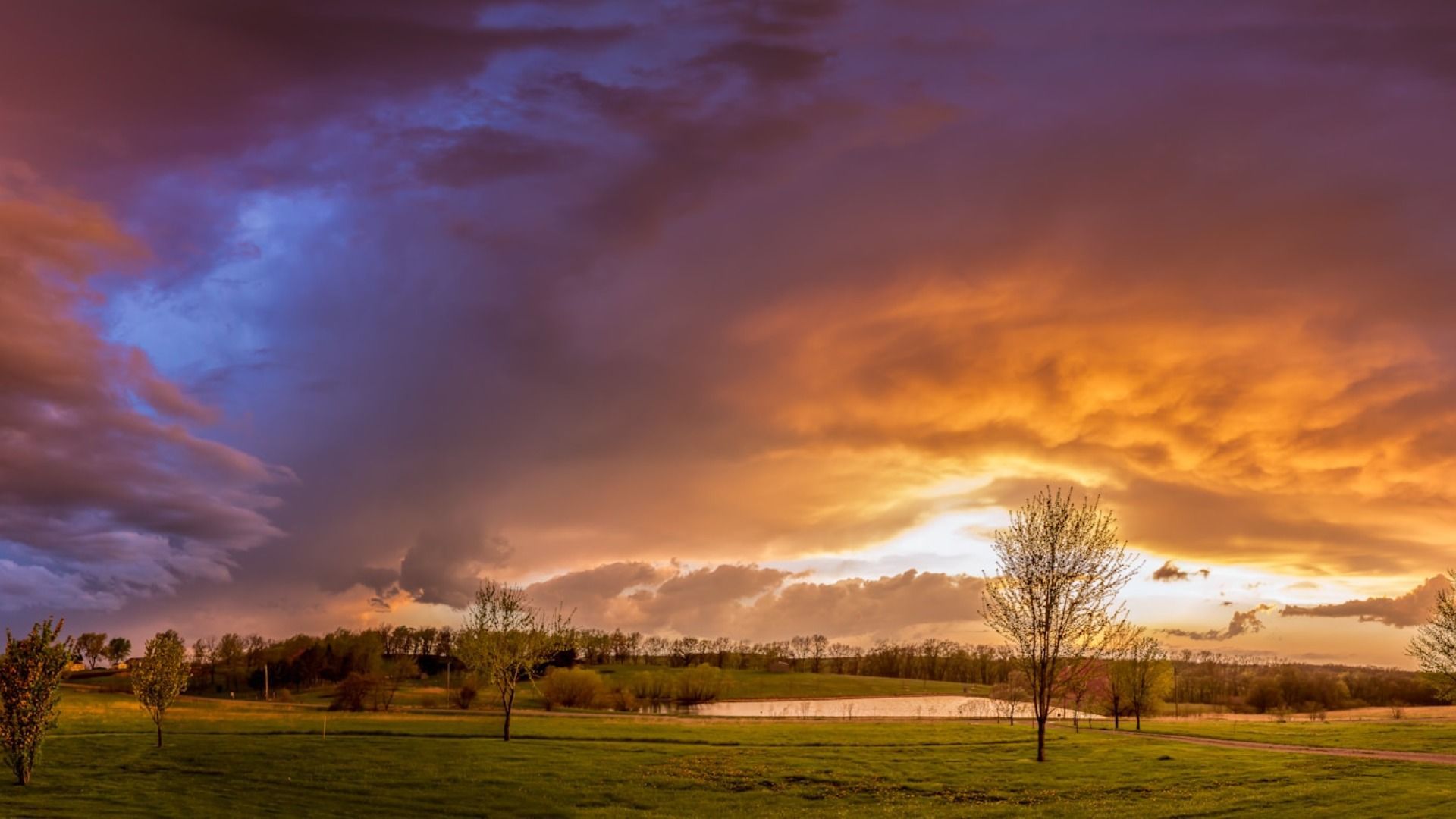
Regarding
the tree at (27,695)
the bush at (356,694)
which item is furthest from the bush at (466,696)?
the tree at (27,695)

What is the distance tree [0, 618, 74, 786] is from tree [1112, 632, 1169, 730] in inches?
3590

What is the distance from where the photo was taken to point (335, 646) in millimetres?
190250

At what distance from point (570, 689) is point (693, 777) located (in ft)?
266

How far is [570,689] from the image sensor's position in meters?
119

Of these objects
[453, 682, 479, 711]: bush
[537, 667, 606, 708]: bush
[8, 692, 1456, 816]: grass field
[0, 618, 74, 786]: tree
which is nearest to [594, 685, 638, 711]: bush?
[537, 667, 606, 708]: bush

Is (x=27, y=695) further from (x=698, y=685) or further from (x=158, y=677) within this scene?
(x=698, y=685)

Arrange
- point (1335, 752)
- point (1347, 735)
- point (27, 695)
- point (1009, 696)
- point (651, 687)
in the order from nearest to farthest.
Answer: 1. point (27, 695)
2. point (1335, 752)
3. point (1347, 735)
4. point (1009, 696)
5. point (651, 687)

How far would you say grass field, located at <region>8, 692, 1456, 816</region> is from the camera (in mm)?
35125

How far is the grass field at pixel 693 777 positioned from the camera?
35.1 metres

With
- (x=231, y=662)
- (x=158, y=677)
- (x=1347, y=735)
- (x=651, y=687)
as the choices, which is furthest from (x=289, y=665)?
(x=1347, y=735)

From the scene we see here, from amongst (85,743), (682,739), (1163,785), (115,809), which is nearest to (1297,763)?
(1163,785)

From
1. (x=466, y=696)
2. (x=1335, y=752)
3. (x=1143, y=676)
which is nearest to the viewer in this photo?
(x=1335, y=752)

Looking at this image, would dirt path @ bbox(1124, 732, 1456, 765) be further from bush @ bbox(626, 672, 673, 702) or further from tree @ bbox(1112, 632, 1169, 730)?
bush @ bbox(626, 672, 673, 702)

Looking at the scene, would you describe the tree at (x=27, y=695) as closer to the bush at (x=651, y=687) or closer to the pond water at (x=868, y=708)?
the pond water at (x=868, y=708)
